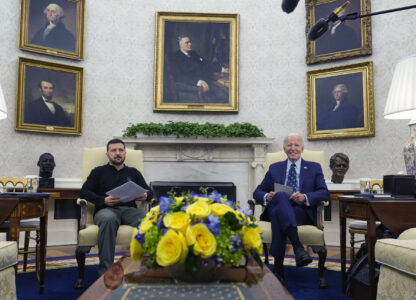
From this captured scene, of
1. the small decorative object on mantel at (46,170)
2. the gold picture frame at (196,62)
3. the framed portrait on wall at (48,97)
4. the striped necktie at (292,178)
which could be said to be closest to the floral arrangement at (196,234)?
the striped necktie at (292,178)

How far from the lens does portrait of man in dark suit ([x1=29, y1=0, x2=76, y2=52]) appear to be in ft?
19.1

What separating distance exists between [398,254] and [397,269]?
0.30ft

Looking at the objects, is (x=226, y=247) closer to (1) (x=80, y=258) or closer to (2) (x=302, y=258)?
(2) (x=302, y=258)

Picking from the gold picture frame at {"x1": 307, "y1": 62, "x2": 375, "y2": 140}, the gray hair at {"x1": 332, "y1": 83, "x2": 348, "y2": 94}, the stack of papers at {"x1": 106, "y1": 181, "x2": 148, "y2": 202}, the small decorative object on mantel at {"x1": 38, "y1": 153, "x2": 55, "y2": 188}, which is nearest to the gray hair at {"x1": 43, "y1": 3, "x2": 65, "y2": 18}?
the small decorative object on mantel at {"x1": 38, "y1": 153, "x2": 55, "y2": 188}

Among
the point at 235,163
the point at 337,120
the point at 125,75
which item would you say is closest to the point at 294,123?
the point at 337,120

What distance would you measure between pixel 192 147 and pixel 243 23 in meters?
2.51

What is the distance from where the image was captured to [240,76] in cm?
660

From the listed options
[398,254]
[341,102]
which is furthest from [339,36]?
[398,254]

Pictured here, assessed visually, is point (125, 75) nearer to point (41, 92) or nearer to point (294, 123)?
point (41, 92)

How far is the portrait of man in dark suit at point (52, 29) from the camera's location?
583 centimetres

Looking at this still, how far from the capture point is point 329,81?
20.1 ft

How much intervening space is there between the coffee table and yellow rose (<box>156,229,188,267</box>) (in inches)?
4.8

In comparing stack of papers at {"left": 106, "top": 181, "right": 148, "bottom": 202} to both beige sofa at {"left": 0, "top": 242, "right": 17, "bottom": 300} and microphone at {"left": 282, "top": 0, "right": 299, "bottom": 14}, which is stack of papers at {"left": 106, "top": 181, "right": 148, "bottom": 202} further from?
microphone at {"left": 282, "top": 0, "right": 299, "bottom": 14}

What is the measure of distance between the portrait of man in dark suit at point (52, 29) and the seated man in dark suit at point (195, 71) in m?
1.74
